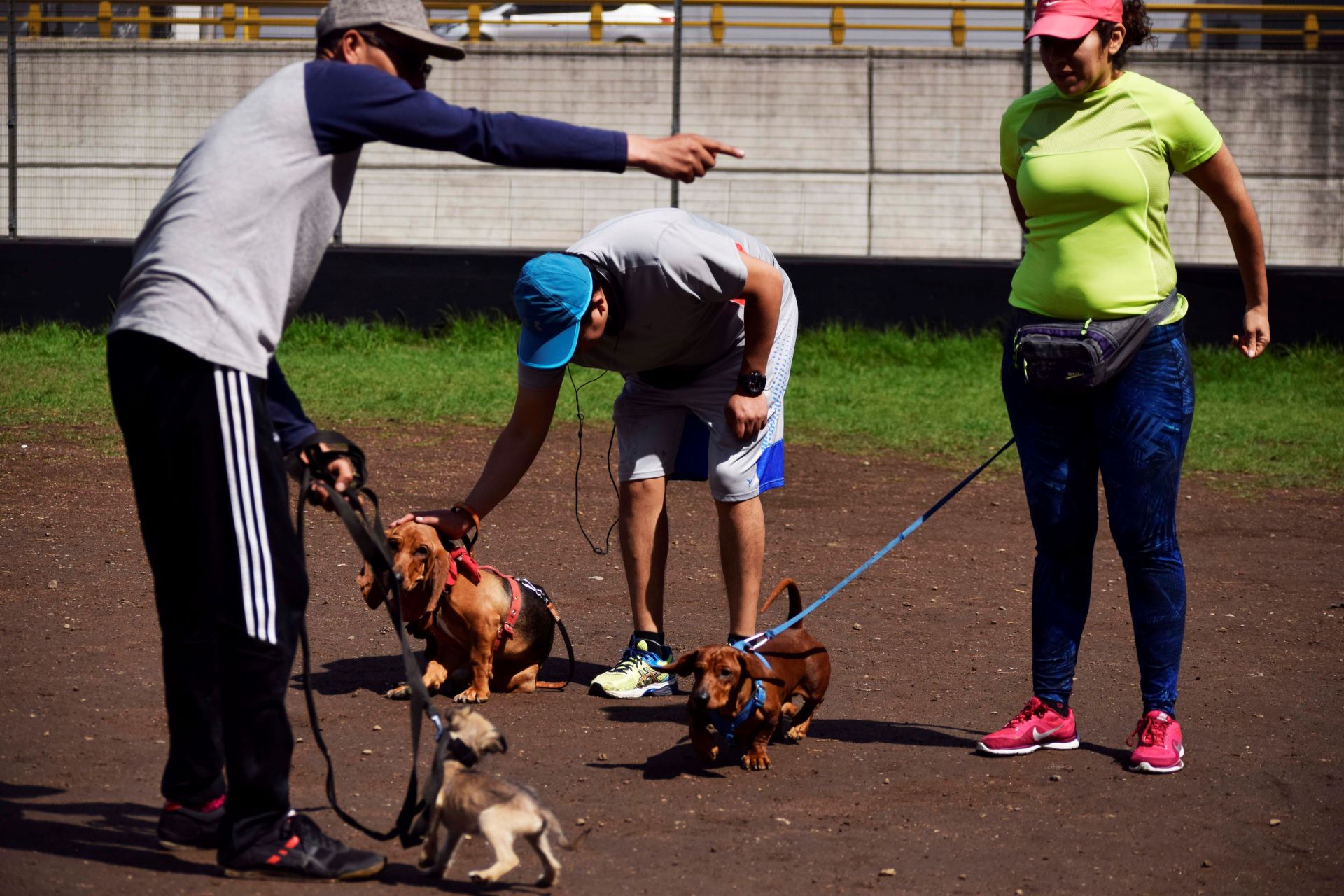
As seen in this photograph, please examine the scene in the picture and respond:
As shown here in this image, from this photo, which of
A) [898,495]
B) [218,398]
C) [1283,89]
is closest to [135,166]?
[898,495]

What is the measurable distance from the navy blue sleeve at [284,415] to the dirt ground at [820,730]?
41 centimetres

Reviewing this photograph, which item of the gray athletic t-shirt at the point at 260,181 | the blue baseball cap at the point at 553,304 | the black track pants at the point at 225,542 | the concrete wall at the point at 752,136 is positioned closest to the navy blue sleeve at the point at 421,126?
the gray athletic t-shirt at the point at 260,181

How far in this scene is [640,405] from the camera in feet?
17.5

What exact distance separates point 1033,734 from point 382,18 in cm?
299

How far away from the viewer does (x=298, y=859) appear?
11.4ft

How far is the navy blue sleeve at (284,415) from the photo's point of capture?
3693mm

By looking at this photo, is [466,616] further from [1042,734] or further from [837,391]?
[837,391]

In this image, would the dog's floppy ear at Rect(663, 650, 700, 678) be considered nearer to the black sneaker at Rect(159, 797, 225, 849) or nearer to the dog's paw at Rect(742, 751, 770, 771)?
the dog's paw at Rect(742, 751, 770, 771)

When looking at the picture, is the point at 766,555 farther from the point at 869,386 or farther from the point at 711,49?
the point at 711,49

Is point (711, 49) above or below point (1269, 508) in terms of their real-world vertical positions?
above

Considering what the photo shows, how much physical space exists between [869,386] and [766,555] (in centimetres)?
566

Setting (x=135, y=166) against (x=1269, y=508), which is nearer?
(x=1269, y=508)

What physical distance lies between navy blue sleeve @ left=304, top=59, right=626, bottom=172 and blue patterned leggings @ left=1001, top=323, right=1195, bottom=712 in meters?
1.82

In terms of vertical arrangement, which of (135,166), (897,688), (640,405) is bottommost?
(897,688)
